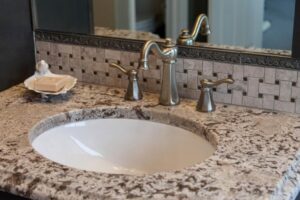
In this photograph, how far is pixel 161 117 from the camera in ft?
4.90

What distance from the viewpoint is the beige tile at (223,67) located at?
151 centimetres

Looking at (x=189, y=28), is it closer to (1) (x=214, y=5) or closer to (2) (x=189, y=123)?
(1) (x=214, y=5)

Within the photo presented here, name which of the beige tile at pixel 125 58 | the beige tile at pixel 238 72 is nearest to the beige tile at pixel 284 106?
the beige tile at pixel 238 72

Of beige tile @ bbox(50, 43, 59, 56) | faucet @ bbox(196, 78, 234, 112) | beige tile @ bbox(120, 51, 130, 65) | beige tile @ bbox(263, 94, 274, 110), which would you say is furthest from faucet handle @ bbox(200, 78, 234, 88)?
beige tile @ bbox(50, 43, 59, 56)

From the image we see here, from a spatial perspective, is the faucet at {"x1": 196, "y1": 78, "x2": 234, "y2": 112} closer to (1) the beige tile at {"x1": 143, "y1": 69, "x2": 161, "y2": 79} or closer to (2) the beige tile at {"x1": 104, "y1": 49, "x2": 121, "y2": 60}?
(1) the beige tile at {"x1": 143, "y1": 69, "x2": 161, "y2": 79}

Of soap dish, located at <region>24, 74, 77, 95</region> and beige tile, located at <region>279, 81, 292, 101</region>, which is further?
soap dish, located at <region>24, 74, 77, 95</region>

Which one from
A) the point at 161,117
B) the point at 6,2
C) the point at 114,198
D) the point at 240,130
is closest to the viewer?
the point at 114,198

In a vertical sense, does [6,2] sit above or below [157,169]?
above

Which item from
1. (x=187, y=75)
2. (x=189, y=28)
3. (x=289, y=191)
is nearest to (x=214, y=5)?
(x=189, y=28)

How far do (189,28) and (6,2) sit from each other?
58 centimetres

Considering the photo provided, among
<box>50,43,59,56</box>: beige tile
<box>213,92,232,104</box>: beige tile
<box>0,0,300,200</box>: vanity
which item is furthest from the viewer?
<box>50,43,59,56</box>: beige tile

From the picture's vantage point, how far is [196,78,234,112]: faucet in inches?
57.0

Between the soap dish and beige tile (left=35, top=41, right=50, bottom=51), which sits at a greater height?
beige tile (left=35, top=41, right=50, bottom=51)

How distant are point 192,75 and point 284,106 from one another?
0.91 ft
